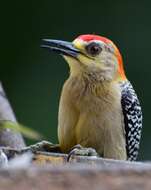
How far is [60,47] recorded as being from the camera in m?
6.18

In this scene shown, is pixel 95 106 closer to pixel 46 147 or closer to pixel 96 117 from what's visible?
pixel 96 117

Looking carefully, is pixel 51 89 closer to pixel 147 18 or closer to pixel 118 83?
pixel 147 18

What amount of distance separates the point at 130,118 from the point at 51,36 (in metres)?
5.94

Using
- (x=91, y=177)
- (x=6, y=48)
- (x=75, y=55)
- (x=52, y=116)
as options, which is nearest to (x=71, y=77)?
(x=75, y=55)

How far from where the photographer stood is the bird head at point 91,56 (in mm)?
6211

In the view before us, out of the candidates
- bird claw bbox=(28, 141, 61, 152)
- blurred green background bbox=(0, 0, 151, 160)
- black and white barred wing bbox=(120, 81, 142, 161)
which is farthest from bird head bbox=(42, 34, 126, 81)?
blurred green background bbox=(0, 0, 151, 160)

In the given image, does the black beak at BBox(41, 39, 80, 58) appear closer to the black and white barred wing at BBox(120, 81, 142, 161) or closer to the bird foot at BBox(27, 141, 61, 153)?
the black and white barred wing at BBox(120, 81, 142, 161)

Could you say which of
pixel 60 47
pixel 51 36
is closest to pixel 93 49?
pixel 60 47

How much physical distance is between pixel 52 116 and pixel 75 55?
5.19m

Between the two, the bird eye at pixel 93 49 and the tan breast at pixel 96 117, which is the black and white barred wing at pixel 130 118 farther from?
the bird eye at pixel 93 49

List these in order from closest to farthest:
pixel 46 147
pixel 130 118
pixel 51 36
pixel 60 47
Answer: pixel 46 147, pixel 60 47, pixel 130 118, pixel 51 36

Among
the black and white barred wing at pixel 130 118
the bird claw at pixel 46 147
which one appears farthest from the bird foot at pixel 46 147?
the black and white barred wing at pixel 130 118

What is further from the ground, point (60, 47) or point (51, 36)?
point (60, 47)

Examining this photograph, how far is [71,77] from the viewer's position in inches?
249
